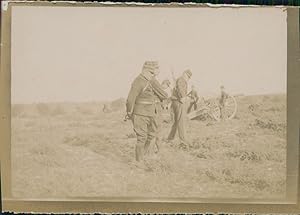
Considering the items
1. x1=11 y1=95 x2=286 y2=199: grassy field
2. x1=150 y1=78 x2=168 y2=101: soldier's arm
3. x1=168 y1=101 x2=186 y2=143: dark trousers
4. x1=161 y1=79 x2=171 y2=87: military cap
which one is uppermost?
x1=161 y1=79 x2=171 y2=87: military cap

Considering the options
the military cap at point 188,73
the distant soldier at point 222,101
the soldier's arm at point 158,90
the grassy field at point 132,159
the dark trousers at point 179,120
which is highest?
the military cap at point 188,73

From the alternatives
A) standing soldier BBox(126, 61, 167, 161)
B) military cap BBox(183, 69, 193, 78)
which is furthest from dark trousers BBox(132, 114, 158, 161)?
military cap BBox(183, 69, 193, 78)

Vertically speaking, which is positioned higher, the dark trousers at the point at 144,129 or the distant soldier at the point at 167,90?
the distant soldier at the point at 167,90

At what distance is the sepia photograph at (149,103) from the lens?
79 centimetres

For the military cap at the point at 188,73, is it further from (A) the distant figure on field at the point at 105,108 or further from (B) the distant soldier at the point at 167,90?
(A) the distant figure on field at the point at 105,108

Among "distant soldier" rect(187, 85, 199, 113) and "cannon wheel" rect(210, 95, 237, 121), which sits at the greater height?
"distant soldier" rect(187, 85, 199, 113)

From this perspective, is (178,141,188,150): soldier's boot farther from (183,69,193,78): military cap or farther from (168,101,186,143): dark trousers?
(183,69,193,78): military cap

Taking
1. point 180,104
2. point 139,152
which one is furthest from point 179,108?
point 139,152

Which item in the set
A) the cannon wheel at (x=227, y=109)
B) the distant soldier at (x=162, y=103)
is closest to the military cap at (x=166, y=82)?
the distant soldier at (x=162, y=103)

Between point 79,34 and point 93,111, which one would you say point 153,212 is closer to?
Answer: point 93,111

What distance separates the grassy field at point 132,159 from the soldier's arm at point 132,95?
50 millimetres

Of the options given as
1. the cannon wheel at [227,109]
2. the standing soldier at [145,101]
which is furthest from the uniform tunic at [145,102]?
the cannon wheel at [227,109]

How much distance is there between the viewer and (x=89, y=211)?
0.80 meters

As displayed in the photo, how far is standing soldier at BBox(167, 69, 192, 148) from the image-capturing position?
2.62ft
